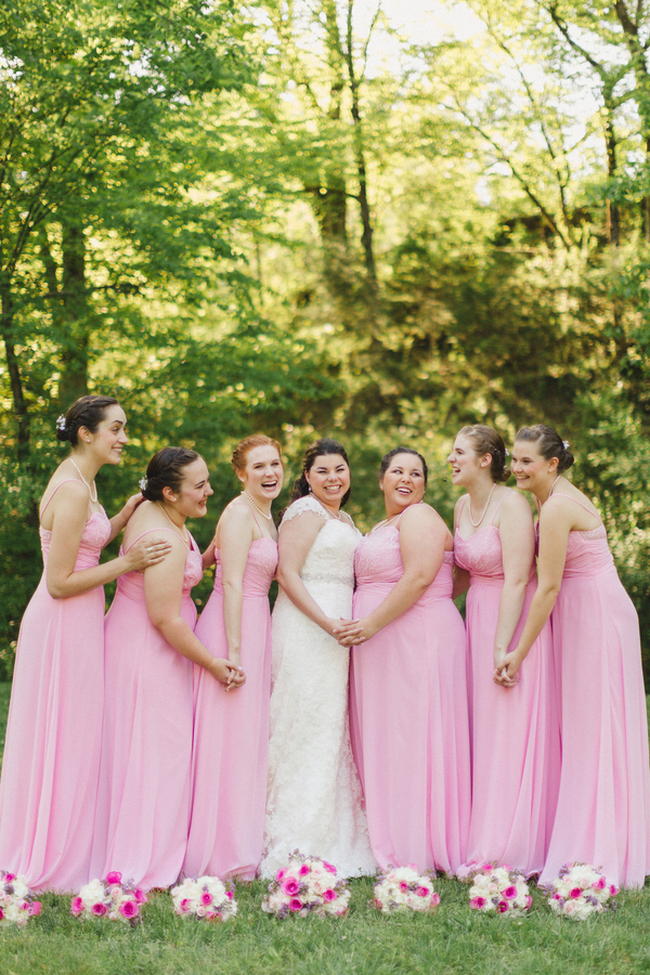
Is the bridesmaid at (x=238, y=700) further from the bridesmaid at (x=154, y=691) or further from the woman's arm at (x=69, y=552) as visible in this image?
the woman's arm at (x=69, y=552)

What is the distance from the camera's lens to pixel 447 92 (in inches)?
698

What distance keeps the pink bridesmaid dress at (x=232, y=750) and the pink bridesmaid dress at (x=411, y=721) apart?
1.85ft

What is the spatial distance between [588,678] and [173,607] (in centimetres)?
217

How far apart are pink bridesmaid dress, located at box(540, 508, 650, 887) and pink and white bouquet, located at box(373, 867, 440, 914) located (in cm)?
72

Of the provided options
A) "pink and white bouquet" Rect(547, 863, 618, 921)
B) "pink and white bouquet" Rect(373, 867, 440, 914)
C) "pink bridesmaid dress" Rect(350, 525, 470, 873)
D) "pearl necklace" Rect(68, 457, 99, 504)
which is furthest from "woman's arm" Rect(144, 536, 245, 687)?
"pink and white bouquet" Rect(547, 863, 618, 921)

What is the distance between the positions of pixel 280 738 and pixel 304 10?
1564cm

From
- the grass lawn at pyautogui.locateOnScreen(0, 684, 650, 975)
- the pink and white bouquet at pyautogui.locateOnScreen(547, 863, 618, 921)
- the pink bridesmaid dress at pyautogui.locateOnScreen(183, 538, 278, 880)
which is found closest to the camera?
the grass lawn at pyautogui.locateOnScreen(0, 684, 650, 975)

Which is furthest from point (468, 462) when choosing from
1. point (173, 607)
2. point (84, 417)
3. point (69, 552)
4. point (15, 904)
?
point (15, 904)

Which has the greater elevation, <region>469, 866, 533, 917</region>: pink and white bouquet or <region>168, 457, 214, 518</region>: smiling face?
<region>168, 457, 214, 518</region>: smiling face

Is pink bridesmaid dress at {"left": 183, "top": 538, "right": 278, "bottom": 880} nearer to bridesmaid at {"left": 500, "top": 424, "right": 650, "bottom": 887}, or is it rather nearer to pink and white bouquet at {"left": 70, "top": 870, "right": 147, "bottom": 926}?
pink and white bouquet at {"left": 70, "top": 870, "right": 147, "bottom": 926}

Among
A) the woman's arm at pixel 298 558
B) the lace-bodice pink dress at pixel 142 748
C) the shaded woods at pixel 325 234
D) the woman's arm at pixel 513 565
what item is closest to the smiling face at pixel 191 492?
the lace-bodice pink dress at pixel 142 748

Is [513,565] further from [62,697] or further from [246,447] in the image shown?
[62,697]

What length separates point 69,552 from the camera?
5043mm

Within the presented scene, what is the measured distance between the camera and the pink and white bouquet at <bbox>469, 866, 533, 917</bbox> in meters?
4.67
